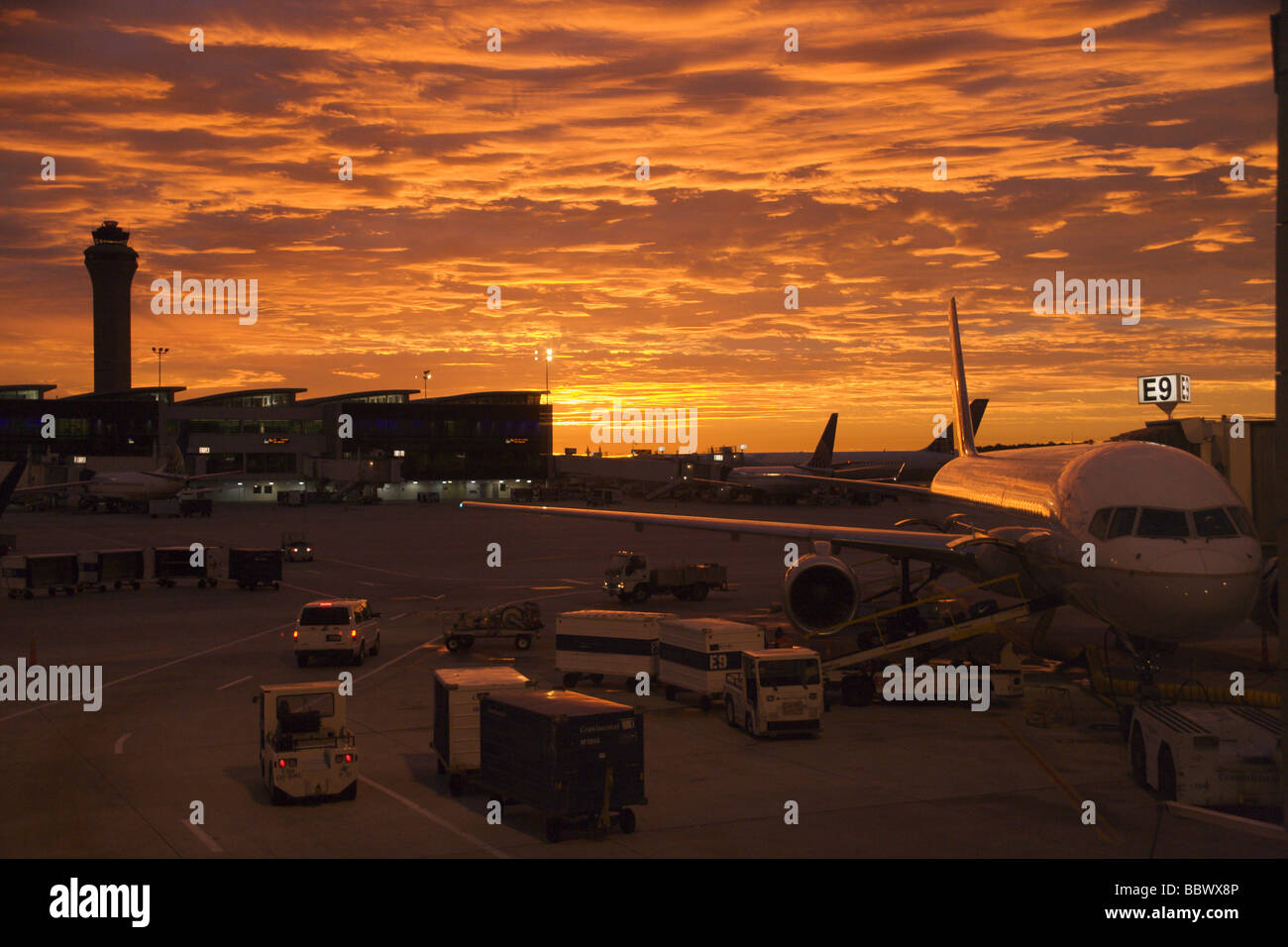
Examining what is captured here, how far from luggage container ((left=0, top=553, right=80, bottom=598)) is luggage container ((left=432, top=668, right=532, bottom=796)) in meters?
40.9

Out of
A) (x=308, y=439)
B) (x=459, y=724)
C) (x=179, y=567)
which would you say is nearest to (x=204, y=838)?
(x=459, y=724)

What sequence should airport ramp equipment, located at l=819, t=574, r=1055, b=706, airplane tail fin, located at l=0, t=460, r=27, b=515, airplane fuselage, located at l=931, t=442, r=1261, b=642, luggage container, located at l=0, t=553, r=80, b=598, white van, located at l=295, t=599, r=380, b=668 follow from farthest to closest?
luggage container, located at l=0, t=553, r=80, b=598, airplane tail fin, located at l=0, t=460, r=27, b=515, white van, located at l=295, t=599, r=380, b=668, airport ramp equipment, located at l=819, t=574, r=1055, b=706, airplane fuselage, located at l=931, t=442, r=1261, b=642

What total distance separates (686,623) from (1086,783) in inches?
471

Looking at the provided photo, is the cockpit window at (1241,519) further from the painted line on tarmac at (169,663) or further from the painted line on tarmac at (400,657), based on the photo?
the painted line on tarmac at (169,663)

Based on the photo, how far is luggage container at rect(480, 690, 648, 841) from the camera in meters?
18.6

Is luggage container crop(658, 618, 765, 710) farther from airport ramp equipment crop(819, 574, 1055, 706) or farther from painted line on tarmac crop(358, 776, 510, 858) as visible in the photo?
painted line on tarmac crop(358, 776, 510, 858)

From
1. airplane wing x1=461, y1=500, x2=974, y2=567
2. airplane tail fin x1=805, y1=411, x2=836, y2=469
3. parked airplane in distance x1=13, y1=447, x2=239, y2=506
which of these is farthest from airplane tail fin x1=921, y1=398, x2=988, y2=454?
parked airplane in distance x1=13, y1=447, x2=239, y2=506

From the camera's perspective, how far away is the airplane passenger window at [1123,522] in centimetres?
2561

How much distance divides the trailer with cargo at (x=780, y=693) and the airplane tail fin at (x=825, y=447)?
113 metres

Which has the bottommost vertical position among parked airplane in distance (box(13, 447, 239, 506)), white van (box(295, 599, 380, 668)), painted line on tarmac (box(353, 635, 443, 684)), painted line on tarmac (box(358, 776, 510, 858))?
painted line on tarmac (box(353, 635, 443, 684))

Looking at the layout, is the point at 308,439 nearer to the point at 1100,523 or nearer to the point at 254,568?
the point at 254,568

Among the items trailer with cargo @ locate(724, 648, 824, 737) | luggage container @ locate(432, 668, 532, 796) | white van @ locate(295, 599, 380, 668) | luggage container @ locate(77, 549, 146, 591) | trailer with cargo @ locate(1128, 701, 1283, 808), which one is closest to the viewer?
trailer with cargo @ locate(1128, 701, 1283, 808)

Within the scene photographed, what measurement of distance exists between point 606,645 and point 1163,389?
27.7m

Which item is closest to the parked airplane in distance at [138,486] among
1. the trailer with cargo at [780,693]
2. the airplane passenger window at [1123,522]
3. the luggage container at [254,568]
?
the luggage container at [254,568]
